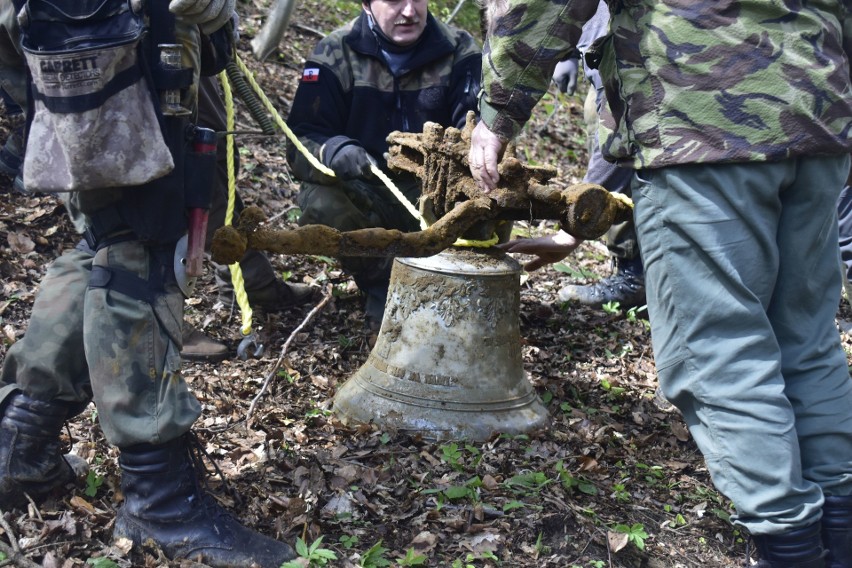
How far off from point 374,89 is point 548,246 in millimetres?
1759

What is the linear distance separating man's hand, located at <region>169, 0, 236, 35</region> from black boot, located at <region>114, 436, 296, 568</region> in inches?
51.5

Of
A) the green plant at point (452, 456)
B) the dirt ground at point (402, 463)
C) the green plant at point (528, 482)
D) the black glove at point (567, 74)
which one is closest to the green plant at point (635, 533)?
the dirt ground at point (402, 463)

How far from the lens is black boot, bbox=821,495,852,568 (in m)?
2.81

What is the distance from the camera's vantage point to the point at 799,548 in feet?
8.90

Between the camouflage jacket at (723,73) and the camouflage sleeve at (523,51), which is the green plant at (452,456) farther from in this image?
the camouflage jacket at (723,73)

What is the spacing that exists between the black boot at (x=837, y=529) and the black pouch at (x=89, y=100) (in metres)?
2.33

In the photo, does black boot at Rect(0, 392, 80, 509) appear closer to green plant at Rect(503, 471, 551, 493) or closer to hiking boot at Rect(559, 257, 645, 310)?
green plant at Rect(503, 471, 551, 493)

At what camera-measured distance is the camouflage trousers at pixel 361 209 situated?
5012 mm

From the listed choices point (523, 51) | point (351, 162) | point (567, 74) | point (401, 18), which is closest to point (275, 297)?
point (351, 162)

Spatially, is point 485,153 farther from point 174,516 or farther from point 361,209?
point 361,209

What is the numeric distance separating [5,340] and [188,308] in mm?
1039

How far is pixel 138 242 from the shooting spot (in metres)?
2.75

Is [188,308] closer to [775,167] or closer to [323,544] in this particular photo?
[323,544]

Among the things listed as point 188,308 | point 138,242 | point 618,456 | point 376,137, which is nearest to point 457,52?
point 376,137
